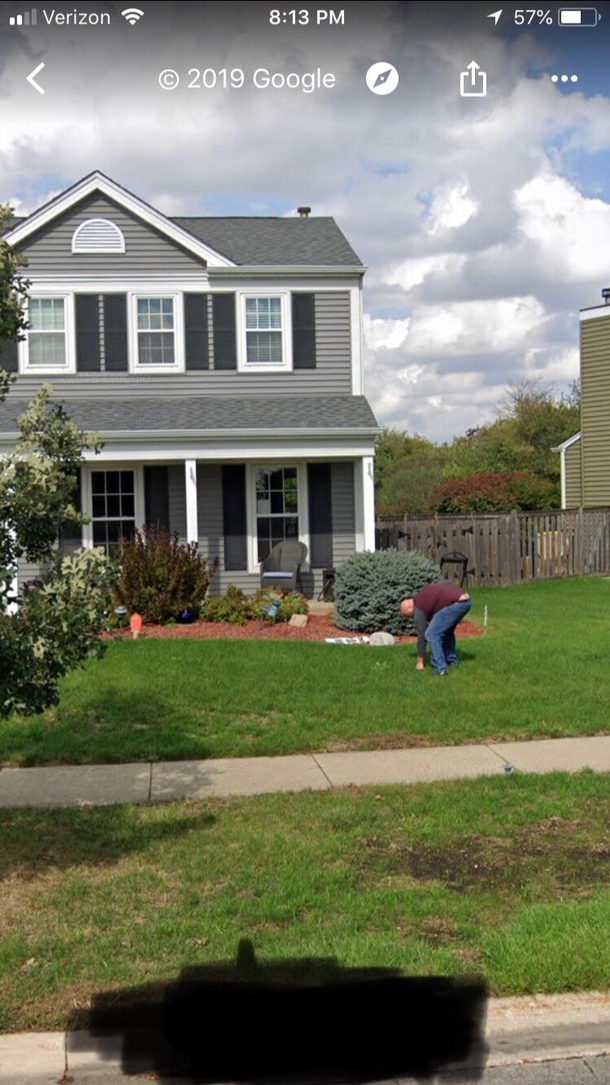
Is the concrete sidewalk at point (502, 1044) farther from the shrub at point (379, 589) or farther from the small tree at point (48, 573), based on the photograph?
the shrub at point (379, 589)

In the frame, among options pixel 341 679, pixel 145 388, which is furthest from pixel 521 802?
pixel 145 388

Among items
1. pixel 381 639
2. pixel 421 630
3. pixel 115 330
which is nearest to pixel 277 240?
pixel 115 330

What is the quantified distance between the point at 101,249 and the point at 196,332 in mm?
2169

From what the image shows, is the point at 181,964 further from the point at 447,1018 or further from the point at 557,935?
the point at 557,935

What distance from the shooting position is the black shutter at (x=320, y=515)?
1928 centimetres

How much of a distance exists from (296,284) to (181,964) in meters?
15.8

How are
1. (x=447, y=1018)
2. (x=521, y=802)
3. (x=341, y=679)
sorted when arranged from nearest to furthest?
(x=447, y=1018) → (x=521, y=802) → (x=341, y=679)

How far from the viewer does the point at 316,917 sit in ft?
18.1

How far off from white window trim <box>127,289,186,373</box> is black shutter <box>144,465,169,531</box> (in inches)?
68.0

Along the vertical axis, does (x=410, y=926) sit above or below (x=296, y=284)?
below

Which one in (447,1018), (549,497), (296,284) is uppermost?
(296,284)

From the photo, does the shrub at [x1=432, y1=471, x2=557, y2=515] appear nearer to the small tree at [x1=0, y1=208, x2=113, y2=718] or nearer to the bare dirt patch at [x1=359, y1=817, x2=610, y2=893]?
the bare dirt patch at [x1=359, y1=817, x2=610, y2=893]

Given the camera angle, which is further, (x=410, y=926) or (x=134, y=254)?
(x=134, y=254)

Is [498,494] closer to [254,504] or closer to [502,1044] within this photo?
[254,504]
